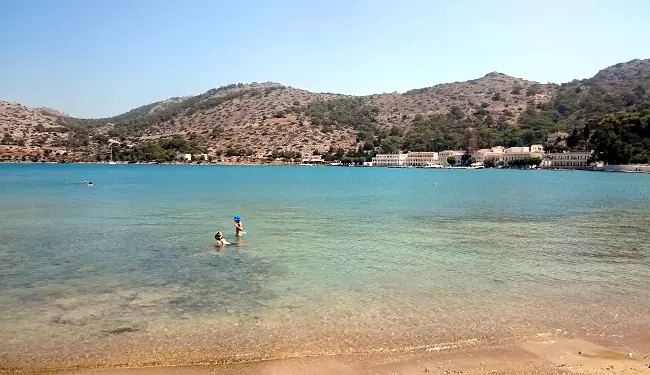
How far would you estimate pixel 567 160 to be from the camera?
153 meters

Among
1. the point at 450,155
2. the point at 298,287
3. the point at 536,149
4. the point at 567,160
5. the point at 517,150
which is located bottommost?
the point at 298,287

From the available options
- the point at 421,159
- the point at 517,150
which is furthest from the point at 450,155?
the point at 517,150

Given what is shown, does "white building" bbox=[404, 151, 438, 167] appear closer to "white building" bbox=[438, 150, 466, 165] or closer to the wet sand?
"white building" bbox=[438, 150, 466, 165]

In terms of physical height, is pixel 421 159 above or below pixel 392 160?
above

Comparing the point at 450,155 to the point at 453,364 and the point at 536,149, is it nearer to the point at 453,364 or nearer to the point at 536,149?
the point at 536,149

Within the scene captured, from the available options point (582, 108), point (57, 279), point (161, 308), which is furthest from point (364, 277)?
point (582, 108)

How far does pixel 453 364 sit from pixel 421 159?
189 meters

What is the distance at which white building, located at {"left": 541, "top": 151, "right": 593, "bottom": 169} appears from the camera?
147 meters

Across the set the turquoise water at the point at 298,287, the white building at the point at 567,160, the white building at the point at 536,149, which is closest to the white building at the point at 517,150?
the white building at the point at 536,149

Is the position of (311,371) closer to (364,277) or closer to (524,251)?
(364,277)

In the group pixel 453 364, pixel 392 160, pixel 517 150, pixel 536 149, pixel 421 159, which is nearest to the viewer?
pixel 453 364

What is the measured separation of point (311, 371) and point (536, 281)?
913cm

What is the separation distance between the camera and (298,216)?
32.9m

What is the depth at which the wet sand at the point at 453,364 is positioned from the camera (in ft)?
28.3
